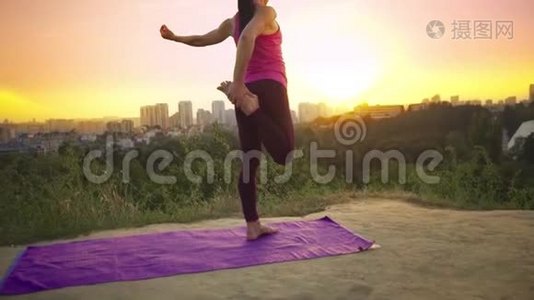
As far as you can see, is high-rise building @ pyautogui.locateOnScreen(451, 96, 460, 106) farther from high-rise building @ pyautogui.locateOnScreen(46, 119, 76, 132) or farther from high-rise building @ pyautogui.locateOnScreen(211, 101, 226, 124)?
high-rise building @ pyautogui.locateOnScreen(46, 119, 76, 132)

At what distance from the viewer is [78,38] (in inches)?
258

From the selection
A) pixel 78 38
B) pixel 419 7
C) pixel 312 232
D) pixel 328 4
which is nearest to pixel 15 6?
pixel 78 38

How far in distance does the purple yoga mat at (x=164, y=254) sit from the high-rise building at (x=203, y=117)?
3366mm

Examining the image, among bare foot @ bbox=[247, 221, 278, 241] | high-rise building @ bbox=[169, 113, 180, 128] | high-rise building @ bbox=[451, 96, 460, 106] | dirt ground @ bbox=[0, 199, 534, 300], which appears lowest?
dirt ground @ bbox=[0, 199, 534, 300]

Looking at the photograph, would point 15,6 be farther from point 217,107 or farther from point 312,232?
point 312,232

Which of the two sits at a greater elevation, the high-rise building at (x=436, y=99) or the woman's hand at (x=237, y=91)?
the high-rise building at (x=436, y=99)

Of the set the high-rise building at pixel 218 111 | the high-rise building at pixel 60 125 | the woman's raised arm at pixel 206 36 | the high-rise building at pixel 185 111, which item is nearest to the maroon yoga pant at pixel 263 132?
the woman's raised arm at pixel 206 36

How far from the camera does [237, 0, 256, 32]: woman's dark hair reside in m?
2.76

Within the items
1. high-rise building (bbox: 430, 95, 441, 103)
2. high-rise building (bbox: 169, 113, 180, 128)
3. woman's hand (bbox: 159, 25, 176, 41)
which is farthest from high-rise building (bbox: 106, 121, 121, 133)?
high-rise building (bbox: 430, 95, 441, 103)

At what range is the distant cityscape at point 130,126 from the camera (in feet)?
20.0

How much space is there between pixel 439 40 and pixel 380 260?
6.05 metres

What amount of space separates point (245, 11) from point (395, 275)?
1594mm

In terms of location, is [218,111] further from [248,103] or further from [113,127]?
[248,103]

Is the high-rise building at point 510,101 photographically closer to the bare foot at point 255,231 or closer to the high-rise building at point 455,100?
the high-rise building at point 455,100
